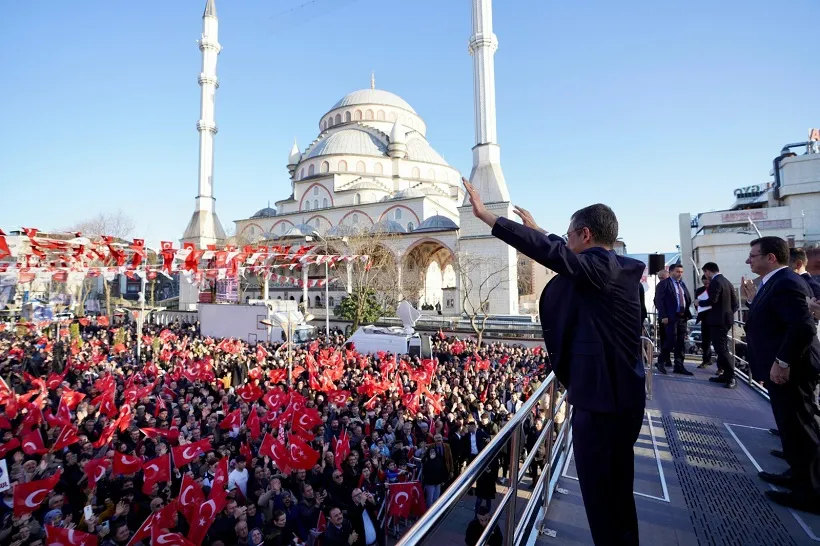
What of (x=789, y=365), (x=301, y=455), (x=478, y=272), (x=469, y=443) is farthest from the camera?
(x=478, y=272)

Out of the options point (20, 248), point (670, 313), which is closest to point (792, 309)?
point (670, 313)

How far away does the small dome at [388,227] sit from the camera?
34.2 meters

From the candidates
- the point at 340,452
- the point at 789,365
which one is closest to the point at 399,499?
the point at 340,452

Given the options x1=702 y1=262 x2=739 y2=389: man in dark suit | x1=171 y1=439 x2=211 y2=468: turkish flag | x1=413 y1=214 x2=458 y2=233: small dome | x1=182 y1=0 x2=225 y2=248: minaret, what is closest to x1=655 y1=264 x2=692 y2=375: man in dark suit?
x1=702 y1=262 x2=739 y2=389: man in dark suit

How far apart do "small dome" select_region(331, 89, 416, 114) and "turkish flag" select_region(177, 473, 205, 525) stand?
160 feet

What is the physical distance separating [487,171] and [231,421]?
25.4 m

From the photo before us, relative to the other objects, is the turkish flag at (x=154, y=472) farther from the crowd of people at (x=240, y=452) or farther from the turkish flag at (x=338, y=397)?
the turkish flag at (x=338, y=397)

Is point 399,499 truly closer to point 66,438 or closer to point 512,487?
point 512,487

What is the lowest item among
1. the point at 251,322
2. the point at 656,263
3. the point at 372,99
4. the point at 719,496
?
the point at 719,496

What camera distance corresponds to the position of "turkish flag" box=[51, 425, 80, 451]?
633 centimetres

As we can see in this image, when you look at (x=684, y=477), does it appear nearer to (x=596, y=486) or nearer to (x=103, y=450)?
(x=596, y=486)

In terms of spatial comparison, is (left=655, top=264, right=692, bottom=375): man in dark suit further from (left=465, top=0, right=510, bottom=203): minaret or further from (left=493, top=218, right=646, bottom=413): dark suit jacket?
(left=465, top=0, right=510, bottom=203): minaret

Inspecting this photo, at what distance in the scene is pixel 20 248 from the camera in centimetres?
1120

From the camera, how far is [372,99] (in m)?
48.8
